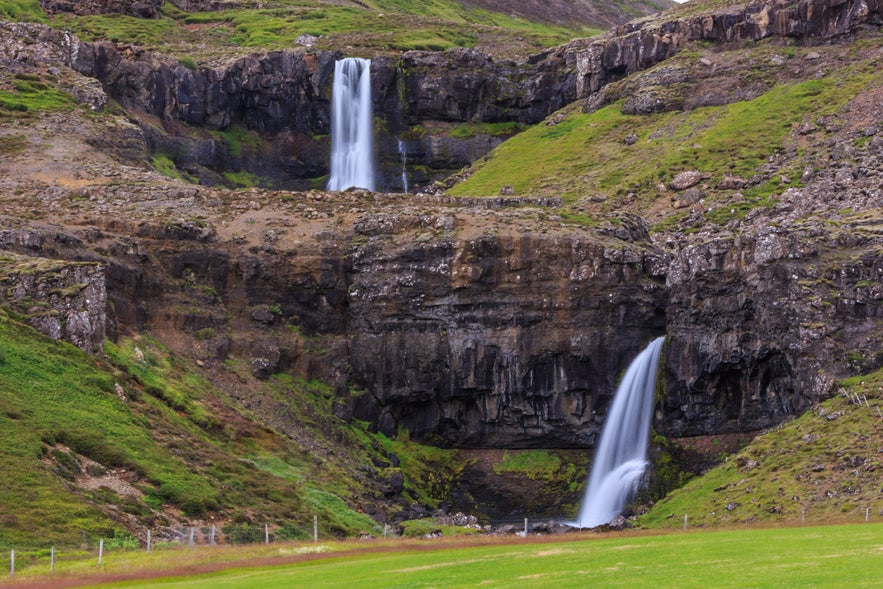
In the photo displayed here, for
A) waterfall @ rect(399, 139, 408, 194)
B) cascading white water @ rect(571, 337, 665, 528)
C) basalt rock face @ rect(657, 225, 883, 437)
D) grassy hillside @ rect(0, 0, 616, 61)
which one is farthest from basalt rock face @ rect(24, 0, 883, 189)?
basalt rock face @ rect(657, 225, 883, 437)

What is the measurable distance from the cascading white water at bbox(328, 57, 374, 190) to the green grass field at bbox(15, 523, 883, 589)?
275 ft

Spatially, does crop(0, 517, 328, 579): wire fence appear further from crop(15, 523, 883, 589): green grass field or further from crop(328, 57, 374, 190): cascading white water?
crop(328, 57, 374, 190): cascading white water

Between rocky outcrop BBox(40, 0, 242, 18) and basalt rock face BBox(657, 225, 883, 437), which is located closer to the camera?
basalt rock face BBox(657, 225, 883, 437)

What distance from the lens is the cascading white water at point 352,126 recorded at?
132 m

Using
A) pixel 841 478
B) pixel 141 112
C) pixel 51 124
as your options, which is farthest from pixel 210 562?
pixel 141 112

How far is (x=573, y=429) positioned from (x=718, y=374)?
34.2ft

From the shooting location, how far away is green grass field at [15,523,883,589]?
107 feet

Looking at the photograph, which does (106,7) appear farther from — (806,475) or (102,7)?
(806,475)

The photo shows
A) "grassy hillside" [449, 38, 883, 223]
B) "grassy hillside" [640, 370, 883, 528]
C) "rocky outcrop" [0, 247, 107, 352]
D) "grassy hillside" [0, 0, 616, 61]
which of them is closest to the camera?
"grassy hillside" [640, 370, 883, 528]

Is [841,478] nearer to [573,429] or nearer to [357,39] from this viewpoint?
[573,429]

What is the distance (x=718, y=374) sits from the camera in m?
80.2

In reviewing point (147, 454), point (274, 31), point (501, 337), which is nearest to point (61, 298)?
point (147, 454)

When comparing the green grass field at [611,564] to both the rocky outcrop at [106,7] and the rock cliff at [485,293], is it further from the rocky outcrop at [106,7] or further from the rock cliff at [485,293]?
the rocky outcrop at [106,7]

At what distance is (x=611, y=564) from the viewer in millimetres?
37750
